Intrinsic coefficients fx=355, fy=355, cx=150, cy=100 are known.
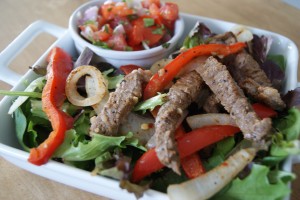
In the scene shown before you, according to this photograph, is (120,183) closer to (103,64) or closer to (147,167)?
(147,167)

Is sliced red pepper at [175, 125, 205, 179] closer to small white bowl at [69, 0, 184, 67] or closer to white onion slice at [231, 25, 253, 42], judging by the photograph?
small white bowl at [69, 0, 184, 67]

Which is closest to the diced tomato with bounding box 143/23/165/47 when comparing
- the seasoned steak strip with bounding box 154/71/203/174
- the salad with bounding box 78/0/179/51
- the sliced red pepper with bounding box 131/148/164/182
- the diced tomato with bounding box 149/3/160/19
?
the salad with bounding box 78/0/179/51

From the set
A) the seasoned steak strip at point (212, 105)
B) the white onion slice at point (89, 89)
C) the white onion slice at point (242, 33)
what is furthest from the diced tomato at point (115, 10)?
the seasoned steak strip at point (212, 105)

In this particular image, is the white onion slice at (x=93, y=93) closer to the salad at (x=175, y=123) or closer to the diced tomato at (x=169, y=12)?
the salad at (x=175, y=123)

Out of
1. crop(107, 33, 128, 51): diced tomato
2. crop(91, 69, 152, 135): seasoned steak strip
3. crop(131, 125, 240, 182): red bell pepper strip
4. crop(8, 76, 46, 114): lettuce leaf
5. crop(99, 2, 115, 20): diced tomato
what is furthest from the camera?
crop(99, 2, 115, 20): diced tomato

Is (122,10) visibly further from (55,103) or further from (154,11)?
(55,103)

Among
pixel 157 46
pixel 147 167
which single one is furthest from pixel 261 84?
pixel 147 167

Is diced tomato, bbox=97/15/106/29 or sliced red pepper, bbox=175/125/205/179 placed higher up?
diced tomato, bbox=97/15/106/29
